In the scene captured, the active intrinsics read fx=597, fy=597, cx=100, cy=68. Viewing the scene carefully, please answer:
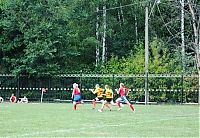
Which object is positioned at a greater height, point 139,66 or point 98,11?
point 98,11

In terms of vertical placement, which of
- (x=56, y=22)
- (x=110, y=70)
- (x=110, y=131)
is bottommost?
(x=110, y=131)

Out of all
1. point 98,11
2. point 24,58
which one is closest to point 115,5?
point 98,11

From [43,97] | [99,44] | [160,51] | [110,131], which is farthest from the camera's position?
[99,44]

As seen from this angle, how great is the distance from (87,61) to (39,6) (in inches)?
399

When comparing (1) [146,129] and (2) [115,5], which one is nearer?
(1) [146,129]

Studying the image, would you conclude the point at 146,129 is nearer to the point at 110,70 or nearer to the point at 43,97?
the point at 43,97

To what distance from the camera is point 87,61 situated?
57.3m

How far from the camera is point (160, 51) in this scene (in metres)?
50.7

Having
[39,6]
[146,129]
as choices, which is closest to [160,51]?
[39,6]

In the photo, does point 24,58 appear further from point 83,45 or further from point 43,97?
point 83,45

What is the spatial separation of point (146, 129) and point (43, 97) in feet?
94.6

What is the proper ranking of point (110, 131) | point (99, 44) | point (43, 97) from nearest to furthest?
point (110, 131) < point (43, 97) < point (99, 44)

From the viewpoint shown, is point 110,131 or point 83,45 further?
point 83,45

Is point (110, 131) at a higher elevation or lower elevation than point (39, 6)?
lower
